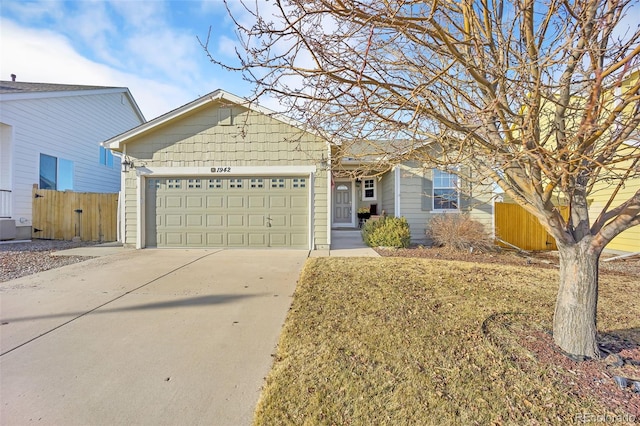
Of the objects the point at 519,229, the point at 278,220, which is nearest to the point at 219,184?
the point at 278,220

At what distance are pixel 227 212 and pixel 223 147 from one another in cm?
203

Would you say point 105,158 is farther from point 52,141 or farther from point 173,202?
point 173,202

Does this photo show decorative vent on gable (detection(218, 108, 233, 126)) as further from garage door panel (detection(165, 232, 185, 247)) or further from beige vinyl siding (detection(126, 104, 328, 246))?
garage door panel (detection(165, 232, 185, 247))

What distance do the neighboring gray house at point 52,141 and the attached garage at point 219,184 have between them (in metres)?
4.86

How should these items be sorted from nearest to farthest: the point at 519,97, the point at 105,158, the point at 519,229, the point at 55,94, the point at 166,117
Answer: the point at 519,97 < the point at 166,117 < the point at 519,229 < the point at 55,94 < the point at 105,158

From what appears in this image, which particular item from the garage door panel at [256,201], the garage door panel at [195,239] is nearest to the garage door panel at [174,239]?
the garage door panel at [195,239]

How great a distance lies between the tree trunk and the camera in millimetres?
2834

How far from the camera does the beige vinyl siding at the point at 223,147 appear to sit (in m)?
8.88

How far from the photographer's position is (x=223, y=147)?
9.09m

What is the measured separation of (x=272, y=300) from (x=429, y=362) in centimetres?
250

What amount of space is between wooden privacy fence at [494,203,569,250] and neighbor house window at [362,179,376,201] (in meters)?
5.28

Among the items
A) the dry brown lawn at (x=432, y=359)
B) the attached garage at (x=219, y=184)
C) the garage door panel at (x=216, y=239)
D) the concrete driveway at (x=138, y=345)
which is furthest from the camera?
the garage door panel at (x=216, y=239)

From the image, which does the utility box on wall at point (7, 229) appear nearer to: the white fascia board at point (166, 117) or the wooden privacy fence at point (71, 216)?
the wooden privacy fence at point (71, 216)

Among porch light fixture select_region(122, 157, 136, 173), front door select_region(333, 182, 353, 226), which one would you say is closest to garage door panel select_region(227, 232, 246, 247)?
porch light fixture select_region(122, 157, 136, 173)
